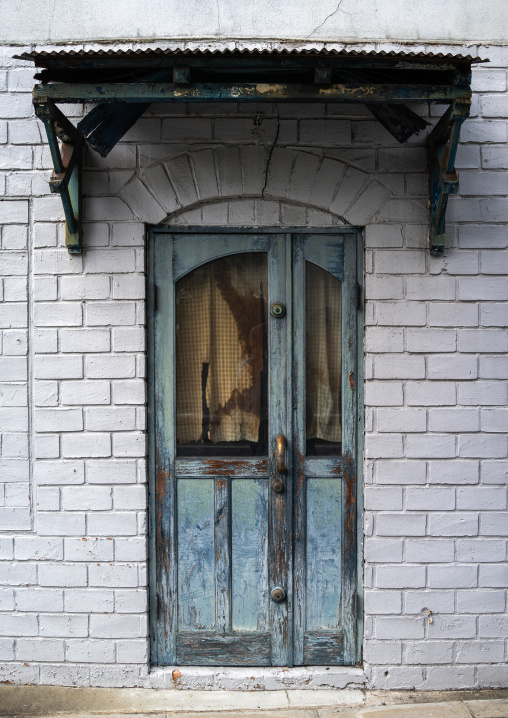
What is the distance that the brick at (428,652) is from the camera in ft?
10.1

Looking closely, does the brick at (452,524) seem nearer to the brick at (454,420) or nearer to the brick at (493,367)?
the brick at (454,420)

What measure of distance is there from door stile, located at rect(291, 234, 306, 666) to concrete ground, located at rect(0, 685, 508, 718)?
0.81 feet

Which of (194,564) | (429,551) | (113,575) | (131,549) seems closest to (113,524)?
(131,549)

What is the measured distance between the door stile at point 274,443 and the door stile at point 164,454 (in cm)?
53

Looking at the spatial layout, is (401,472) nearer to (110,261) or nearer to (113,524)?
(113,524)

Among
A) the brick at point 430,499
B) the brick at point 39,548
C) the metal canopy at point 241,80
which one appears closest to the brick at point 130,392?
the brick at point 39,548

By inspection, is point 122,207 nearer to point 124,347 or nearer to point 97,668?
point 124,347

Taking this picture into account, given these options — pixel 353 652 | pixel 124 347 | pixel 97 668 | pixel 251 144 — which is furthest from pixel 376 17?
pixel 97 668

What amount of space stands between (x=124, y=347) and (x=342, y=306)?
1.19 metres

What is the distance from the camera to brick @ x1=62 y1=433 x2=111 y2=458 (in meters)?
3.06

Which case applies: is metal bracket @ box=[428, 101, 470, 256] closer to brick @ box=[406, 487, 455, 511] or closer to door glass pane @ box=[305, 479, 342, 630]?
brick @ box=[406, 487, 455, 511]

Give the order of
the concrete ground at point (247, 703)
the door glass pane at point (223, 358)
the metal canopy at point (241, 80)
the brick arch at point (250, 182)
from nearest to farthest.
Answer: the metal canopy at point (241, 80) → the concrete ground at point (247, 703) → the brick arch at point (250, 182) → the door glass pane at point (223, 358)

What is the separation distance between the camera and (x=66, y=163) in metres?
2.86

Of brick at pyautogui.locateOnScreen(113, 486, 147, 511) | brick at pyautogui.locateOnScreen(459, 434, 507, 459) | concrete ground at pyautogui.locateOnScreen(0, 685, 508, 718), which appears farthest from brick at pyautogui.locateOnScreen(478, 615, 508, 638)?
brick at pyautogui.locateOnScreen(113, 486, 147, 511)
